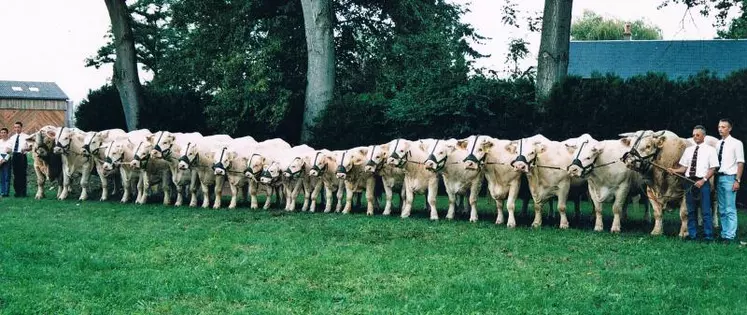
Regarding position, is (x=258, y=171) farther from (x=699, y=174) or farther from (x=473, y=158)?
(x=699, y=174)

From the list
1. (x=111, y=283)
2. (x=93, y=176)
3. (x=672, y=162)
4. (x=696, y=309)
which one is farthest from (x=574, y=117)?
(x=93, y=176)

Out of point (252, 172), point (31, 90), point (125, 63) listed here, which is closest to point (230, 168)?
point (252, 172)

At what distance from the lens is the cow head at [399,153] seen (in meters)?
17.9

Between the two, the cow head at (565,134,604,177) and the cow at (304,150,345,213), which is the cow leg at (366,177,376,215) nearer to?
the cow at (304,150,345,213)

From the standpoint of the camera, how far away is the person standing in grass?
23062mm

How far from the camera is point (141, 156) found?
20.7 metres

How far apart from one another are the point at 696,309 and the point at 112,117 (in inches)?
1116

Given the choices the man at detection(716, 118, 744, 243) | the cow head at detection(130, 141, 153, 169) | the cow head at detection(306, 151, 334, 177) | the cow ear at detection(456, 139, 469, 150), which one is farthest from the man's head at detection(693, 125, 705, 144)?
the cow head at detection(130, 141, 153, 169)

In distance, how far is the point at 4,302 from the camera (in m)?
8.77

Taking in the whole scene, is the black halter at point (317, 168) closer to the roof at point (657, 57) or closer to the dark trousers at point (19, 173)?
the dark trousers at point (19, 173)

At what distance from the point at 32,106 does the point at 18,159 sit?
1510 inches

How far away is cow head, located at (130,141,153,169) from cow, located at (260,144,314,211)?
3.52 m

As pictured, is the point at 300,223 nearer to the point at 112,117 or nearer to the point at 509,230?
the point at 509,230

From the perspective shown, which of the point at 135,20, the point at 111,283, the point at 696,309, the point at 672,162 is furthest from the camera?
the point at 135,20
